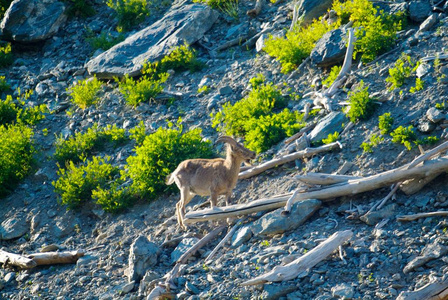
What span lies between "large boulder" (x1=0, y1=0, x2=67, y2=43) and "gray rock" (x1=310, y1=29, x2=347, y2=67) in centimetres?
1016

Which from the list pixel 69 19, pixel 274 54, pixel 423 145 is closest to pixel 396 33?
pixel 274 54

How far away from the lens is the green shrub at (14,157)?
15055 mm

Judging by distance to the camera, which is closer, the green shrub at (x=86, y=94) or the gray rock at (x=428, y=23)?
the gray rock at (x=428, y=23)

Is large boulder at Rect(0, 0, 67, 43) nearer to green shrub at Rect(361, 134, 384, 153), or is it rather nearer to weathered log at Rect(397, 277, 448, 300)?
green shrub at Rect(361, 134, 384, 153)

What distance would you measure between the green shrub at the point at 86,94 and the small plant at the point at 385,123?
8.53m

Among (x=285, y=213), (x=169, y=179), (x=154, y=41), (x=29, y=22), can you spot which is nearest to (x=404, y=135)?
(x=285, y=213)

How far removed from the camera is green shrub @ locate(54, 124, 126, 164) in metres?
15.3

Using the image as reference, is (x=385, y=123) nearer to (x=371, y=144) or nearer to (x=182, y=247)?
(x=371, y=144)

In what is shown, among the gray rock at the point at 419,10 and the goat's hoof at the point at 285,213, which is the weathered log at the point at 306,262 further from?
the gray rock at the point at 419,10

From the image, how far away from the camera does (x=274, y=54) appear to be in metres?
15.7

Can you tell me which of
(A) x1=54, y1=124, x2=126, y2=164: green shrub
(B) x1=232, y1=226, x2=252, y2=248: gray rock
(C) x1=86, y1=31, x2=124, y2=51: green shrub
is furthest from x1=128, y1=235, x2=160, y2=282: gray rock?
(C) x1=86, y1=31, x2=124, y2=51: green shrub

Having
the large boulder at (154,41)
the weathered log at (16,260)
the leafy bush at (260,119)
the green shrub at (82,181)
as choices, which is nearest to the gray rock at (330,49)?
the leafy bush at (260,119)

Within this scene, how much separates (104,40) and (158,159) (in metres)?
8.04

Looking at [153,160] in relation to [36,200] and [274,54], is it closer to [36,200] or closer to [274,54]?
[36,200]
